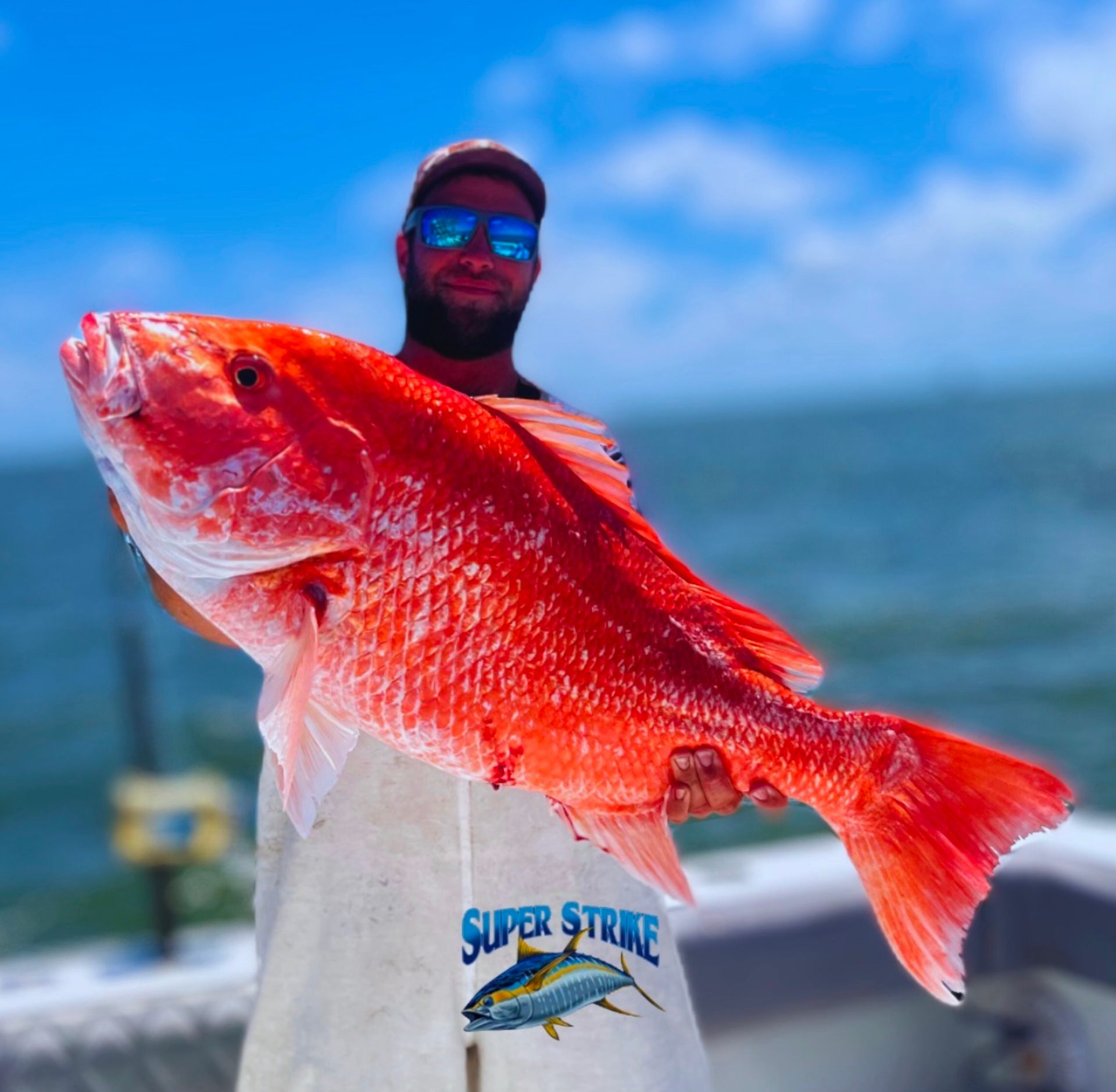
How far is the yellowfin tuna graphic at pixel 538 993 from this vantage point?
80.7 inches

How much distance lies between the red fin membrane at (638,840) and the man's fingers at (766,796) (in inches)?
6.2

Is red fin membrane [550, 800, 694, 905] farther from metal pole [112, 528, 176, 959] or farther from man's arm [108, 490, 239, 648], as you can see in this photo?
metal pole [112, 528, 176, 959]

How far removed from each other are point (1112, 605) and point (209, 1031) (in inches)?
798

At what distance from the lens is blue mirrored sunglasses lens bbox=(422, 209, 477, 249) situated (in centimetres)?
219

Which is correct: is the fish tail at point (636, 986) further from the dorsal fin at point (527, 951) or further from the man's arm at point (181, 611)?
the man's arm at point (181, 611)

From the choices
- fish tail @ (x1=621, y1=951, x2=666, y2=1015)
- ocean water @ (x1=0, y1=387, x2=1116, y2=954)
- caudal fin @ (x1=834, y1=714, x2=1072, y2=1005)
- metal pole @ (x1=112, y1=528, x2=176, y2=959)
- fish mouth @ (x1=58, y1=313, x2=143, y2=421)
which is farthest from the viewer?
ocean water @ (x1=0, y1=387, x2=1116, y2=954)

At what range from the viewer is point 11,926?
10031mm

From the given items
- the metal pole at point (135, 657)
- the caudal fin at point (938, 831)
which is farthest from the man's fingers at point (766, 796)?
the metal pole at point (135, 657)

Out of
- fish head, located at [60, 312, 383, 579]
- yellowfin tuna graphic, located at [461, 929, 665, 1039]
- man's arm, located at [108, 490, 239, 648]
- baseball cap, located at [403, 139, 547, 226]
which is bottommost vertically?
yellowfin tuna graphic, located at [461, 929, 665, 1039]

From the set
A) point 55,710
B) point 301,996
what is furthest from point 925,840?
point 55,710

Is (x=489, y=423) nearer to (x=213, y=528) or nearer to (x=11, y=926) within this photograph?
(x=213, y=528)

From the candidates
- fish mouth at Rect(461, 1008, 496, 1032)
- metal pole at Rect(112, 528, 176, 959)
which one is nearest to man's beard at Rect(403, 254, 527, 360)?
fish mouth at Rect(461, 1008, 496, 1032)

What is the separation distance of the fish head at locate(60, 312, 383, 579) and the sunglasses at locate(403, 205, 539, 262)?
670mm

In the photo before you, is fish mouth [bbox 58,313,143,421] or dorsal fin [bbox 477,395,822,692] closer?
fish mouth [bbox 58,313,143,421]
